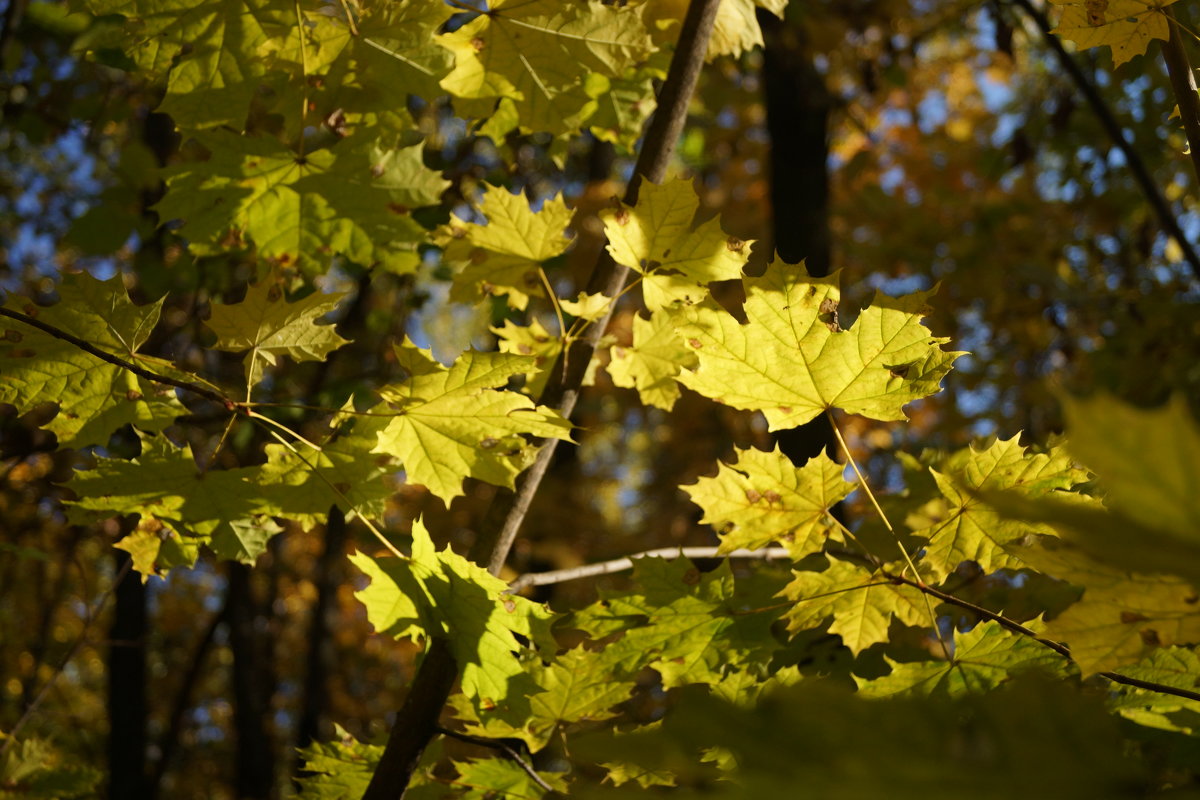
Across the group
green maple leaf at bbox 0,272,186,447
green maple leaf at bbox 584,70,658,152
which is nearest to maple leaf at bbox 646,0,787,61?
green maple leaf at bbox 584,70,658,152

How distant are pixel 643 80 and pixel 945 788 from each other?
6.59ft

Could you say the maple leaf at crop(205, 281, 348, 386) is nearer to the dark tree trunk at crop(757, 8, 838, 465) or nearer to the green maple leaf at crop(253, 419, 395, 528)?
the green maple leaf at crop(253, 419, 395, 528)

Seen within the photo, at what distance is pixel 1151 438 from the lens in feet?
2.03

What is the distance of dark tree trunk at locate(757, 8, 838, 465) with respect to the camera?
3484mm

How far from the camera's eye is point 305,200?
197 centimetres

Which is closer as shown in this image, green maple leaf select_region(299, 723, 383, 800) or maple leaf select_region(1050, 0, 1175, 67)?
maple leaf select_region(1050, 0, 1175, 67)

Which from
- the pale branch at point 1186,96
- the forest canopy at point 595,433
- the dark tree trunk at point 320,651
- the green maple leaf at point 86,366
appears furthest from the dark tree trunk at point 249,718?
the pale branch at point 1186,96

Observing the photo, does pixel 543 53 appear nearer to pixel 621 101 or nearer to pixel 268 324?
pixel 621 101

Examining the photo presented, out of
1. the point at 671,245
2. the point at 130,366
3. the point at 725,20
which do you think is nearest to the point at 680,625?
the point at 671,245

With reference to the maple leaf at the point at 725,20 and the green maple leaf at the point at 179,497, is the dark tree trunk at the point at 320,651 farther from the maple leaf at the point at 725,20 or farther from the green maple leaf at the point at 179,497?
the maple leaf at the point at 725,20

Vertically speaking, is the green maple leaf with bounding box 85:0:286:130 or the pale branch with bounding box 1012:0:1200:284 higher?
the pale branch with bounding box 1012:0:1200:284

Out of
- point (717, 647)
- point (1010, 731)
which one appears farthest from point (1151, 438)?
point (717, 647)

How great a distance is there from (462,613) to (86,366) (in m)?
0.81

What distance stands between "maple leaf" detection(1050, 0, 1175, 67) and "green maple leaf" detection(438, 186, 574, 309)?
966mm
